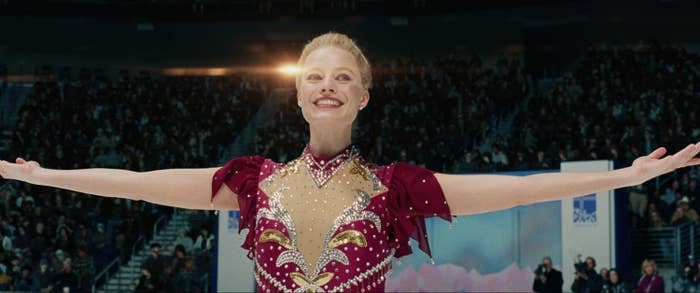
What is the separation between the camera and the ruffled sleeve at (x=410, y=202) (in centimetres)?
280

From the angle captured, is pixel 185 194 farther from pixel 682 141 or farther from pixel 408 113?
pixel 408 113

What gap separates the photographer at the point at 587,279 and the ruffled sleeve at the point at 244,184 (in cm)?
1025

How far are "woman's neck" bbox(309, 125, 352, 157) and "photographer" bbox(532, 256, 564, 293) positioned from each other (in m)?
10.6

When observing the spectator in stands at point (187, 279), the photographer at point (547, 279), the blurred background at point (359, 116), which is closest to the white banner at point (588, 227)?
the blurred background at point (359, 116)

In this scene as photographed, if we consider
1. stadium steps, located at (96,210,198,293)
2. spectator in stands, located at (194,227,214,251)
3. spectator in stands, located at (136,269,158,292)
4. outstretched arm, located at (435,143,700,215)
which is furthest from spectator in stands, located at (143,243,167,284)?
outstretched arm, located at (435,143,700,215)

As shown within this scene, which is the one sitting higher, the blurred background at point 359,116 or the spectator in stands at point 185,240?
the blurred background at point 359,116

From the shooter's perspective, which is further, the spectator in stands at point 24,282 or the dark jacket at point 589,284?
the spectator in stands at point 24,282

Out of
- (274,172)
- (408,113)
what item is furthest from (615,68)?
(274,172)

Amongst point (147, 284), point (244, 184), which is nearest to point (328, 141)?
point (244, 184)

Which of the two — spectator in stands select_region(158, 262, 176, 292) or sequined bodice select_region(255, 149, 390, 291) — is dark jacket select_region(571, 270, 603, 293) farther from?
sequined bodice select_region(255, 149, 390, 291)

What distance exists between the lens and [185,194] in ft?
9.55

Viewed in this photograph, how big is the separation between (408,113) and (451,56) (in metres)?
4.23

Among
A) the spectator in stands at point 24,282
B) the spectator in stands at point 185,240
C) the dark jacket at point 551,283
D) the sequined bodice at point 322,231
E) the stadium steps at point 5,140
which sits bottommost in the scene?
the spectator in stands at point 24,282

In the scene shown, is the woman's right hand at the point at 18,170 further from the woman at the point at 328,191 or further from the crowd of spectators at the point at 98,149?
the crowd of spectators at the point at 98,149
